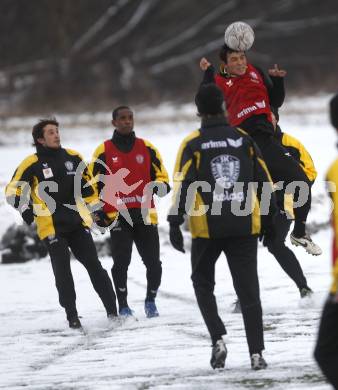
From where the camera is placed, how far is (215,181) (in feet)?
21.2

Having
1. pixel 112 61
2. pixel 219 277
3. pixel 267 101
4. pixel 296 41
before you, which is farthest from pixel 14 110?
pixel 267 101

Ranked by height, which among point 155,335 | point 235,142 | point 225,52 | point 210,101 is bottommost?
point 155,335

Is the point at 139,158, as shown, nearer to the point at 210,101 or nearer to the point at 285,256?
the point at 285,256

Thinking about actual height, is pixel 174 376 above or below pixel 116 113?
below

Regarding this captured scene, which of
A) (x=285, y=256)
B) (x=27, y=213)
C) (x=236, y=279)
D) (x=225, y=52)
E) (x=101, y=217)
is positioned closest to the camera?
(x=236, y=279)

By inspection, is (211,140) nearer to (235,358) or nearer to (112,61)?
(235,358)

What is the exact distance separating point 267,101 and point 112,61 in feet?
124

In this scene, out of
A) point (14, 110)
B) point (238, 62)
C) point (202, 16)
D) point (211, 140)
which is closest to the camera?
point (211, 140)

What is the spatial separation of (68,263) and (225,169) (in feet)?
9.17

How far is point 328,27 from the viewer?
165 feet

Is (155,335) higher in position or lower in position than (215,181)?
lower

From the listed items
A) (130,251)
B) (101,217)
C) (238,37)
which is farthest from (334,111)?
(130,251)

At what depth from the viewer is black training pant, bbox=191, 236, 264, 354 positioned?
21.4 ft

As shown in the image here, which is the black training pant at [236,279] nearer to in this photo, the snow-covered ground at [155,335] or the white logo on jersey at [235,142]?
the snow-covered ground at [155,335]
